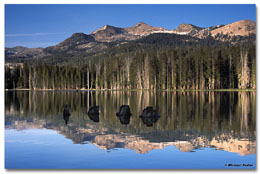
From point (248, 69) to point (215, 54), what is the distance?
1820cm

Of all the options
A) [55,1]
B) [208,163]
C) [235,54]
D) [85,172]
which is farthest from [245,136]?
[235,54]

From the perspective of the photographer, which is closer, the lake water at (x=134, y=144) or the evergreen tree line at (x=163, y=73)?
the lake water at (x=134, y=144)

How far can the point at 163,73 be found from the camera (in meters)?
112

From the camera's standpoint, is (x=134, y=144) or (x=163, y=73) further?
(x=163, y=73)

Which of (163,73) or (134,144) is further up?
(163,73)

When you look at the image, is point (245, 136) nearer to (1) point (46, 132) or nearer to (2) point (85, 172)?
(2) point (85, 172)

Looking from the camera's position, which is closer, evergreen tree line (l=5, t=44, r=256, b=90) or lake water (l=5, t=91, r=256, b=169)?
lake water (l=5, t=91, r=256, b=169)

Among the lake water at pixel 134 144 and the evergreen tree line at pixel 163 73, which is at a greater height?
the evergreen tree line at pixel 163 73

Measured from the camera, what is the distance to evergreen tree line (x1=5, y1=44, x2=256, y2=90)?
100 meters

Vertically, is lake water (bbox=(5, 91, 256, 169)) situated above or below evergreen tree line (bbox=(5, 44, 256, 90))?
below

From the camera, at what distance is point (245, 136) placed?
16.8 meters

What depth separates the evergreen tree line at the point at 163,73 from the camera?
100 meters
